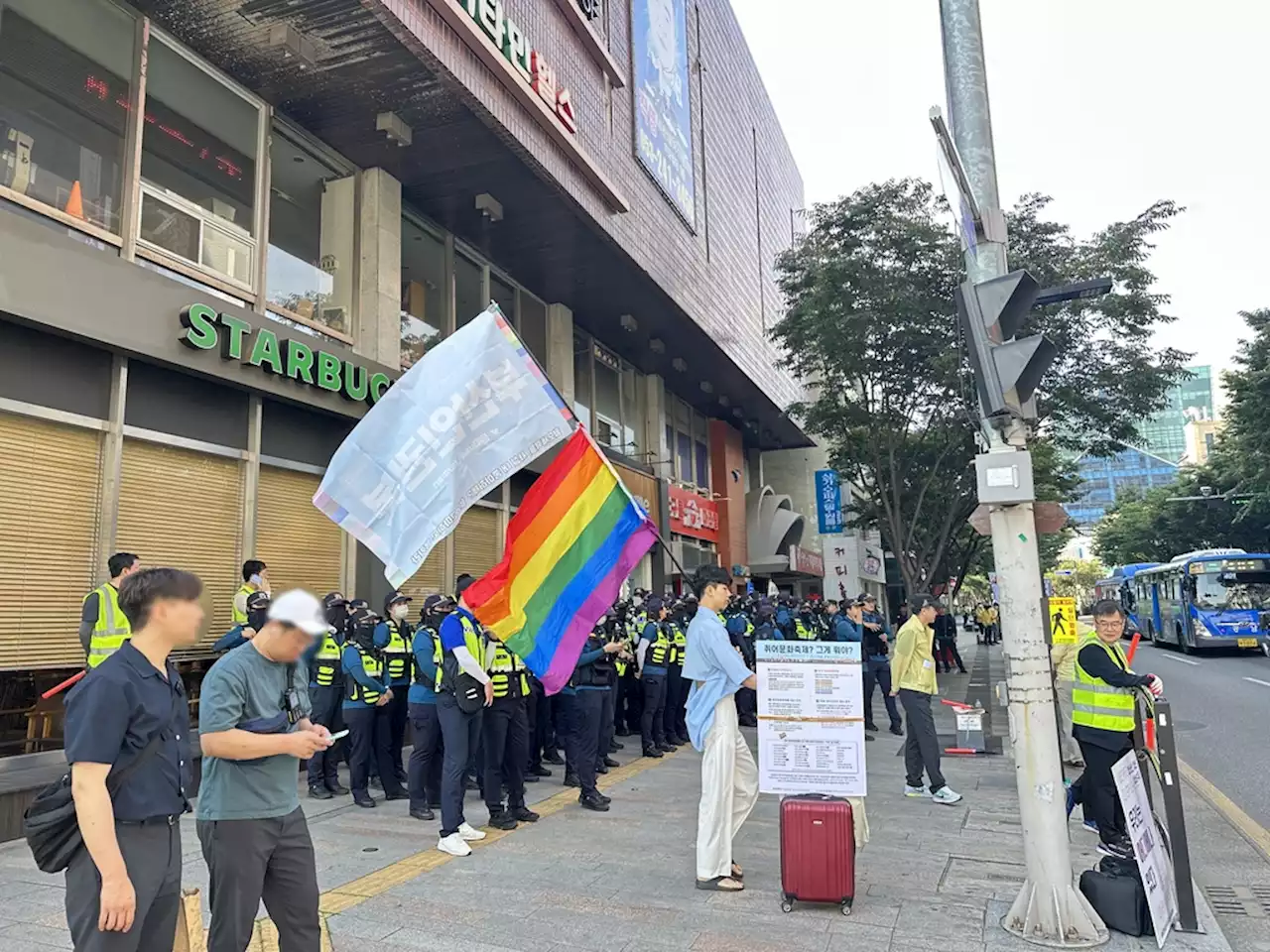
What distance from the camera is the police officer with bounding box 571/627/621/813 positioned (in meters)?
7.85

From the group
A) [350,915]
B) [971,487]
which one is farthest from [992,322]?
[971,487]

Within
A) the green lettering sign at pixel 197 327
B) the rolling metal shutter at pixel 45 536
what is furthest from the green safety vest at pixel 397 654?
the green lettering sign at pixel 197 327

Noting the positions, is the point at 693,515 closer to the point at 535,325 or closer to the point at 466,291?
the point at 535,325

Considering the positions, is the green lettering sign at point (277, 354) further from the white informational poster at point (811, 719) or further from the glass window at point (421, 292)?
the white informational poster at point (811, 719)

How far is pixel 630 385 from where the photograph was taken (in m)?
22.7

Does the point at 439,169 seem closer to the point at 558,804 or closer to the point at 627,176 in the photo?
the point at 627,176

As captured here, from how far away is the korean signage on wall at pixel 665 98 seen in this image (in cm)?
1839

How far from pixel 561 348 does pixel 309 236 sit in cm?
686

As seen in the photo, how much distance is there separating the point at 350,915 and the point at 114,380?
6.14 meters

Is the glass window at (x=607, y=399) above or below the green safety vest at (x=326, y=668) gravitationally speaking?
above

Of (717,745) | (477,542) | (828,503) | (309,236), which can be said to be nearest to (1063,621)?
(717,745)

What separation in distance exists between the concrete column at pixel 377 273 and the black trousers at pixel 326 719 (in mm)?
5211

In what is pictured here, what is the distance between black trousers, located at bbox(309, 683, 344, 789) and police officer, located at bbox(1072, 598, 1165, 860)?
6185 millimetres

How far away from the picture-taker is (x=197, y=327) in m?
9.21
